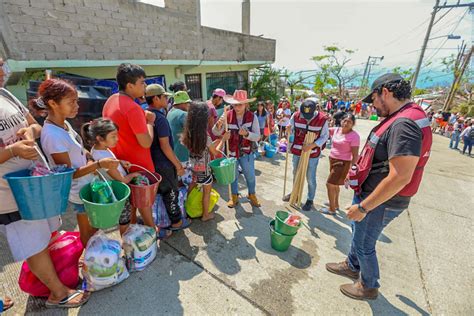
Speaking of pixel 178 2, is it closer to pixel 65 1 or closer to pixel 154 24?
pixel 154 24

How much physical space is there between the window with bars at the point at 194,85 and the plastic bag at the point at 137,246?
758cm

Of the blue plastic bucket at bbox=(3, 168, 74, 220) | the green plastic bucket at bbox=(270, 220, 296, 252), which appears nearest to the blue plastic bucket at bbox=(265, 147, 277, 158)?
the green plastic bucket at bbox=(270, 220, 296, 252)

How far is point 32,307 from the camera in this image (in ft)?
6.48

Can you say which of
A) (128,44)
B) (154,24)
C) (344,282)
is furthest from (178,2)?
(344,282)

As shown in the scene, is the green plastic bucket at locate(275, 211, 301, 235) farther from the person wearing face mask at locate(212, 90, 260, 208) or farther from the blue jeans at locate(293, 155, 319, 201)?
the blue jeans at locate(293, 155, 319, 201)

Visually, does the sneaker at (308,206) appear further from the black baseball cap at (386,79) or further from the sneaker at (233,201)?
the black baseball cap at (386,79)

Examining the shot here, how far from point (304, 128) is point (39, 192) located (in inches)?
131

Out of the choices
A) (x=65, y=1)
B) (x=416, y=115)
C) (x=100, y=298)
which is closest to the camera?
(x=416, y=115)

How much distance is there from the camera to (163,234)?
3021mm

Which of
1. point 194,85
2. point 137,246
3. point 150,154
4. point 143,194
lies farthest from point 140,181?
point 194,85

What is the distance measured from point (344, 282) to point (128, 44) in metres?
7.01

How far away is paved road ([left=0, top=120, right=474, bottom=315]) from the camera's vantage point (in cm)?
212

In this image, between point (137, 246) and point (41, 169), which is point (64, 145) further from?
point (137, 246)

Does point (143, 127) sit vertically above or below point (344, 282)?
above
